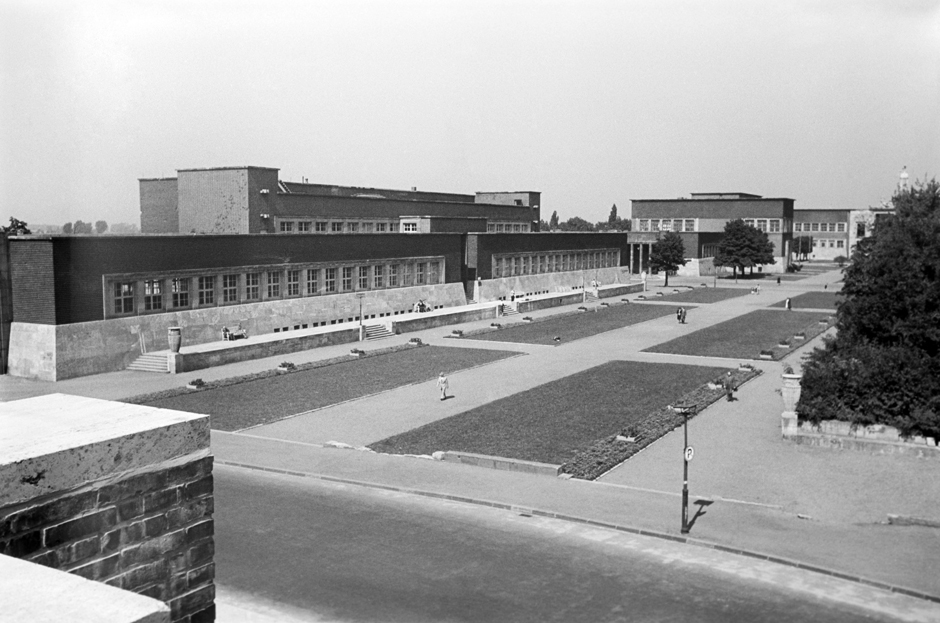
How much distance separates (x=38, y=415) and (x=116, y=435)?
1.15m

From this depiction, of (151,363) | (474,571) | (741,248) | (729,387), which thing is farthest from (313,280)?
(741,248)

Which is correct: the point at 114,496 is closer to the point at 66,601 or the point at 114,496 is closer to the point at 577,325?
the point at 66,601

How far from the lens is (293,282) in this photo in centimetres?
4838

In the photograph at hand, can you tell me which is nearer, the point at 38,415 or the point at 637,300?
the point at 38,415

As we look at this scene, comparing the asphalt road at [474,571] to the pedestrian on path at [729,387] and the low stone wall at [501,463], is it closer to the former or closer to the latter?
the low stone wall at [501,463]

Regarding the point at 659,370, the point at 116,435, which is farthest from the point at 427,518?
the point at 659,370

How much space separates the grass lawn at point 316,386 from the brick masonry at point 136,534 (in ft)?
68.1

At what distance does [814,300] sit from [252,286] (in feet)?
155

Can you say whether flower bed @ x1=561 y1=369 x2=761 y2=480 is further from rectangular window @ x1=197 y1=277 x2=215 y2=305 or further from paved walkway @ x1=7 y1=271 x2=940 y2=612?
rectangular window @ x1=197 y1=277 x2=215 y2=305

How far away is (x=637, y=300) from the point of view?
73000mm

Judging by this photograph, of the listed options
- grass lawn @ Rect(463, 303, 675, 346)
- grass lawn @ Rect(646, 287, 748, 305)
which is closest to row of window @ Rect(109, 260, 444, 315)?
grass lawn @ Rect(463, 303, 675, 346)

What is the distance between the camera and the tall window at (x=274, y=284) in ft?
153

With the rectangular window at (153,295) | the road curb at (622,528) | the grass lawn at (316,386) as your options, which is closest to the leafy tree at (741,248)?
the grass lawn at (316,386)

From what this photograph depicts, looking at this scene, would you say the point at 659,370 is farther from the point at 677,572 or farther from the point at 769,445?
the point at 677,572
